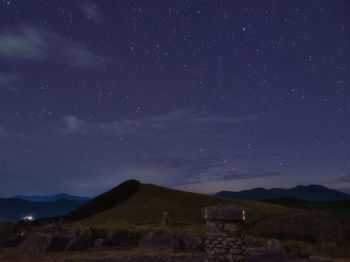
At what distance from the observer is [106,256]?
14.8 m

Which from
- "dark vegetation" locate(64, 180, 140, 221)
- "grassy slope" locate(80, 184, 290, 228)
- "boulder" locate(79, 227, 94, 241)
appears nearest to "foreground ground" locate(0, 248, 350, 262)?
"boulder" locate(79, 227, 94, 241)

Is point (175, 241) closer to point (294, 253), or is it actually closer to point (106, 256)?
point (106, 256)

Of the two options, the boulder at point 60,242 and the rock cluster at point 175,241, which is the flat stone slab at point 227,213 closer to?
the rock cluster at point 175,241

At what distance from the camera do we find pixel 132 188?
52.4 m

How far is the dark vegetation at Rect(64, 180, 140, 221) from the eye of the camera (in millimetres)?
42750

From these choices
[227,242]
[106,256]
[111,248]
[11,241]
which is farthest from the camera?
[111,248]

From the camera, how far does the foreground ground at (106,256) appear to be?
13.6m

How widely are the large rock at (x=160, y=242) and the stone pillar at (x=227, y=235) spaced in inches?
204

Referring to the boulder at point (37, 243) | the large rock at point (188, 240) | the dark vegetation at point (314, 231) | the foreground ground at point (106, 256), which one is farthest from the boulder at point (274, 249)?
the boulder at point (37, 243)

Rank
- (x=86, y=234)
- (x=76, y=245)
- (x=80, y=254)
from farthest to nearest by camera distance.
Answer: (x=86, y=234) → (x=76, y=245) → (x=80, y=254)

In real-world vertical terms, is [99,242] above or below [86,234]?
below

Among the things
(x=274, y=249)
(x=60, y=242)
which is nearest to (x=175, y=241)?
(x=274, y=249)

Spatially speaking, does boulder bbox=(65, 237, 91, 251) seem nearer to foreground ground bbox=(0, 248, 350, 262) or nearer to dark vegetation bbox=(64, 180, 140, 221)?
foreground ground bbox=(0, 248, 350, 262)

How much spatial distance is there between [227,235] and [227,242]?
27 cm
